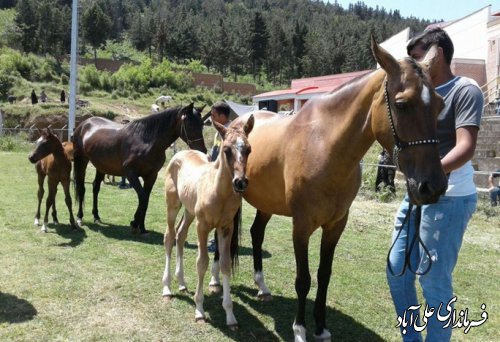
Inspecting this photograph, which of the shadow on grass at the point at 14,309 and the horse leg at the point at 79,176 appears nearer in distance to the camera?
the shadow on grass at the point at 14,309

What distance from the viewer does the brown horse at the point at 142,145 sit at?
7.01 metres

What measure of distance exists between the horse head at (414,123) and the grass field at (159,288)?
2.06 meters

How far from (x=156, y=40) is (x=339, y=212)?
9711cm

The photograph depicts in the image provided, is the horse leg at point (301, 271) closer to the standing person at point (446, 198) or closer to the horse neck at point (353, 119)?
the horse neck at point (353, 119)

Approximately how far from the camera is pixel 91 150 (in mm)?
8031

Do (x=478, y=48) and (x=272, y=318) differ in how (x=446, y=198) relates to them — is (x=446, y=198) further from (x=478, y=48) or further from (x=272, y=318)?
(x=478, y=48)

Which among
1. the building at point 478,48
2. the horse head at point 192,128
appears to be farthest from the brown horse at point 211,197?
the building at point 478,48

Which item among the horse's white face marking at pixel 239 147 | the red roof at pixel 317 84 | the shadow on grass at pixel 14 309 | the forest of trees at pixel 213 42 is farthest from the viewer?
the forest of trees at pixel 213 42

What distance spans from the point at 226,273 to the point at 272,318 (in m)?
0.65

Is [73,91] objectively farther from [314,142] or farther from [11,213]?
[314,142]

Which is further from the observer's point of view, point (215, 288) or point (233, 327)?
point (215, 288)

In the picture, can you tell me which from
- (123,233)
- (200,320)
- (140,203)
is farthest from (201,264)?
(123,233)

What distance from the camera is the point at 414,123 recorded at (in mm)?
2352

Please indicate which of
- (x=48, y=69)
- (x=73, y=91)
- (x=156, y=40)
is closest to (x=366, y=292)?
(x=73, y=91)
